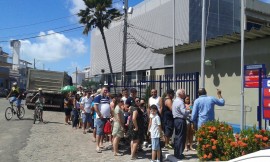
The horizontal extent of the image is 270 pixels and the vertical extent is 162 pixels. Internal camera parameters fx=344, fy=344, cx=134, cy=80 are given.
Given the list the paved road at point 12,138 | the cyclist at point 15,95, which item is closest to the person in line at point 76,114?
the paved road at point 12,138

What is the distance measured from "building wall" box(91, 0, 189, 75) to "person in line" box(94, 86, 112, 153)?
23071mm

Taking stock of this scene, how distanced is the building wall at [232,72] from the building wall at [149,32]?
16252 mm

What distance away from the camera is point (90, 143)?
11.5m

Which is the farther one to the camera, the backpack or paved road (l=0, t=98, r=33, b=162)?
the backpack

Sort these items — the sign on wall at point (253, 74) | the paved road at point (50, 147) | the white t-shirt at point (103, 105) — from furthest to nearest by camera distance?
the white t-shirt at point (103, 105) → the sign on wall at point (253, 74) → the paved road at point (50, 147)

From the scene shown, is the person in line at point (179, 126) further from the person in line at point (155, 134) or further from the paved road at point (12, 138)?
the paved road at point (12, 138)

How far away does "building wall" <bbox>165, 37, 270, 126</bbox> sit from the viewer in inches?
539

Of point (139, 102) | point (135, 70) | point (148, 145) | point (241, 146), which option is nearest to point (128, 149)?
point (148, 145)

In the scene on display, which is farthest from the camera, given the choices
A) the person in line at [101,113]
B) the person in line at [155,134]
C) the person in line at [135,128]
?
the person in line at [101,113]

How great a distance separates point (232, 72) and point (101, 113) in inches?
291

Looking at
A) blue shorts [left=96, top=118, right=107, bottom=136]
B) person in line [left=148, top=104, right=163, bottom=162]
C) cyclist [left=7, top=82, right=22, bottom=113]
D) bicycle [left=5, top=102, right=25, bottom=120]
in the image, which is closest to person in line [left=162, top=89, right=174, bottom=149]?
person in line [left=148, top=104, right=163, bottom=162]

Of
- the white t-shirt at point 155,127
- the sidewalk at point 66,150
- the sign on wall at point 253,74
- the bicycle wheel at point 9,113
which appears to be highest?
the sign on wall at point 253,74

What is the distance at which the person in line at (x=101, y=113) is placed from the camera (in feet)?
33.1

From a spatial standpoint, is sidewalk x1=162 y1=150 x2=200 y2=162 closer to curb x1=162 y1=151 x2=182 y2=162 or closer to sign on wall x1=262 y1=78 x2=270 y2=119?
curb x1=162 y1=151 x2=182 y2=162
